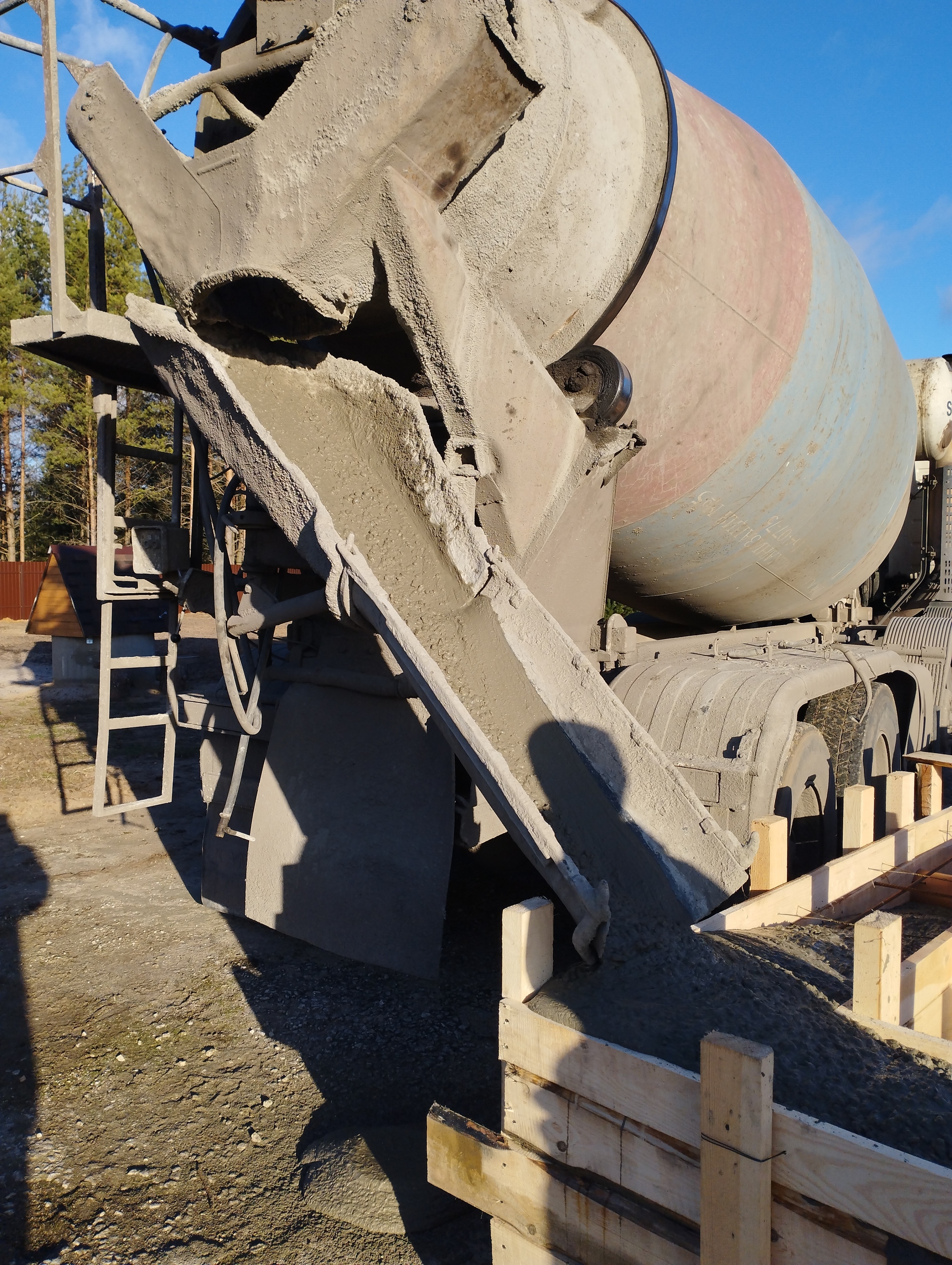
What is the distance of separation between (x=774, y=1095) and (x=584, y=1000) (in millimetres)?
527

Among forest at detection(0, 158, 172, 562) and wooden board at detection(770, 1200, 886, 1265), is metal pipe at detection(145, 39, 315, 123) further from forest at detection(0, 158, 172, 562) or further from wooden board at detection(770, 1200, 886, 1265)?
forest at detection(0, 158, 172, 562)

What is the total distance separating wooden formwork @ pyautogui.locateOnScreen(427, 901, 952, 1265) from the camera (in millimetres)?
Answer: 1496

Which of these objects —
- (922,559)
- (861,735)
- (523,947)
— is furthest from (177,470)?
(922,559)

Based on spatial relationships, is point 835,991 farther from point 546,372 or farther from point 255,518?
point 255,518

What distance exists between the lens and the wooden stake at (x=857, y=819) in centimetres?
312

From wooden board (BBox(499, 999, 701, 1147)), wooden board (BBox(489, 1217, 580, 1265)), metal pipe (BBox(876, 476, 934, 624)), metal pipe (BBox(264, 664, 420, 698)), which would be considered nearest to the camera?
wooden board (BBox(499, 999, 701, 1147))

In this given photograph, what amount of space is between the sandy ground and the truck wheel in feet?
5.08

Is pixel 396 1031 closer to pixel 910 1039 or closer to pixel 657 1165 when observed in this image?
pixel 657 1165

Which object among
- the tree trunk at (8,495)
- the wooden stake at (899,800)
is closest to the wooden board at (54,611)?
the wooden stake at (899,800)

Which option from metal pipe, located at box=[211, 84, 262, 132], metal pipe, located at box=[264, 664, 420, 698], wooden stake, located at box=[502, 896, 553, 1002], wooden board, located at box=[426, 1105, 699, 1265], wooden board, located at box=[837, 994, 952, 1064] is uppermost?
metal pipe, located at box=[211, 84, 262, 132]

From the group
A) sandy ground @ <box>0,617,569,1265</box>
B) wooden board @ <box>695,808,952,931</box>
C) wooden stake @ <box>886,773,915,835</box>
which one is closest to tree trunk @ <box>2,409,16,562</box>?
sandy ground @ <box>0,617,569,1265</box>

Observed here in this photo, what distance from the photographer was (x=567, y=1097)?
1.96 m

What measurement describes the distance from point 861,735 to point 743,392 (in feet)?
7.76

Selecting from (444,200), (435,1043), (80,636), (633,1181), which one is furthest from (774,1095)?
(80,636)
